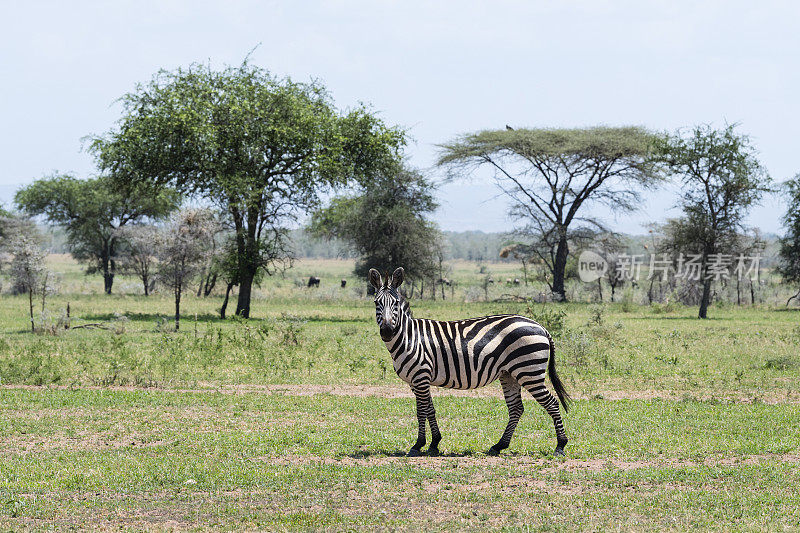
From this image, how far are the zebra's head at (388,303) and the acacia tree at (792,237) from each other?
46911mm

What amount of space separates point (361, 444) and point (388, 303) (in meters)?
2.33

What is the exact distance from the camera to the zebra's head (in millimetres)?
9953

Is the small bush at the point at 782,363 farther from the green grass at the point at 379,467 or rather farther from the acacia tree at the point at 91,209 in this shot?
the acacia tree at the point at 91,209

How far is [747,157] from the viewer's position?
132 ft

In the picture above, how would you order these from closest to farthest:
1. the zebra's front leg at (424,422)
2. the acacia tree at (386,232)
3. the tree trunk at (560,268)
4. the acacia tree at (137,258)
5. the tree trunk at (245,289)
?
1. the zebra's front leg at (424,422)
2. the tree trunk at (245,289)
3. the acacia tree at (386,232)
4. the acacia tree at (137,258)
5. the tree trunk at (560,268)

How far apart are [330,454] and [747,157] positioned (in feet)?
115

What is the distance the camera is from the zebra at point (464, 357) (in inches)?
409

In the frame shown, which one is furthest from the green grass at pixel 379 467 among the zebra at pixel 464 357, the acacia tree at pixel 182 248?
the acacia tree at pixel 182 248

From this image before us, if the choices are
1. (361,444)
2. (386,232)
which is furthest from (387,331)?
(386,232)

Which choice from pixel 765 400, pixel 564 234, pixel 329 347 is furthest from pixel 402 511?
pixel 564 234

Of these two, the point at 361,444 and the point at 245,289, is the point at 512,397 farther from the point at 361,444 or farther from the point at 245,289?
the point at 245,289

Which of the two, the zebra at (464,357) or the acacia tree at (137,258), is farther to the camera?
the acacia tree at (137,258)

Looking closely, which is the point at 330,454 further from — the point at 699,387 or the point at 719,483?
the point at 699,387

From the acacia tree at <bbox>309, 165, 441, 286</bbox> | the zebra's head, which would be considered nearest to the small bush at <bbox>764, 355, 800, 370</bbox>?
the zebra's head
